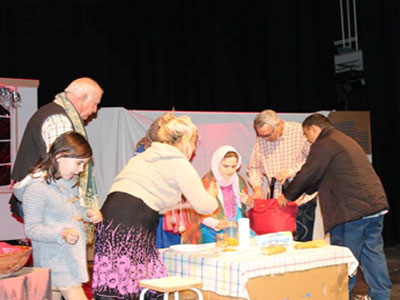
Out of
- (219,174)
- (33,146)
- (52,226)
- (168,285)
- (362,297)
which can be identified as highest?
(33,146)

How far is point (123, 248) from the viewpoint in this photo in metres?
2.84

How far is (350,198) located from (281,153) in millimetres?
1049

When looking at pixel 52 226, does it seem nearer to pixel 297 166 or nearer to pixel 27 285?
pixel 27 285

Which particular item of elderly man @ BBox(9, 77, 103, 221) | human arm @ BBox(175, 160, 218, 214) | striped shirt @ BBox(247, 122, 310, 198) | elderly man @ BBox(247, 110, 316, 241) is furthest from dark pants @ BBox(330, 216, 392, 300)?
elderly man @ BBox(9, 77, 103, 221)

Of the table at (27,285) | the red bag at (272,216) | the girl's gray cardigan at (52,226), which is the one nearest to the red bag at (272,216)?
the red bag at (272,216)

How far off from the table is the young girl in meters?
0.18

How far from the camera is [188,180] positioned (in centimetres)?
285

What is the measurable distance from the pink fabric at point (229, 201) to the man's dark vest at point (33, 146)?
113cm

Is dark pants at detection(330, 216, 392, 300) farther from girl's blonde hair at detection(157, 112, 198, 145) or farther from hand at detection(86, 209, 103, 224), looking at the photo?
hand at detection(86, 209, 103, 224)

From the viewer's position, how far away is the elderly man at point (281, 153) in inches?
192

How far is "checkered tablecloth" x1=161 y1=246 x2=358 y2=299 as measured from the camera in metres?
2.85

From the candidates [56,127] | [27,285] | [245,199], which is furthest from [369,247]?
[27,285]

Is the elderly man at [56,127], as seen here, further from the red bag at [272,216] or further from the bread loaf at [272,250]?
the red bag at [272,216]

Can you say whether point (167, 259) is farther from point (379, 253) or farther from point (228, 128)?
point (228, 128)
